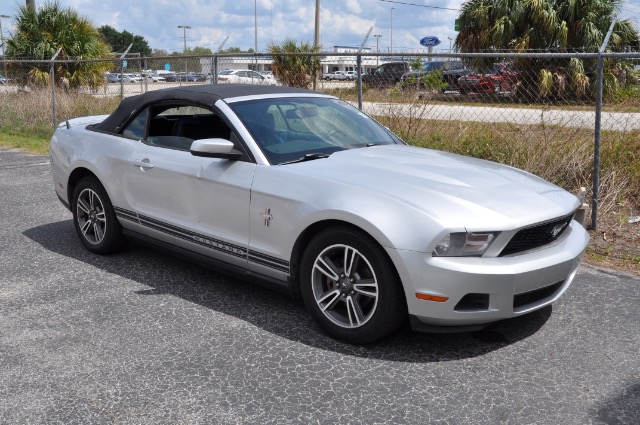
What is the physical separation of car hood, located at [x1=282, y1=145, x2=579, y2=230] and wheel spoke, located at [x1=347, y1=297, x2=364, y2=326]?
0.66 m

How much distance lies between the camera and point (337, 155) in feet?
15.4

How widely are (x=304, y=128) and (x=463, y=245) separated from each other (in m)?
1.70

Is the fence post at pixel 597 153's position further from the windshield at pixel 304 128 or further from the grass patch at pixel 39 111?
the grass patch at pixel 39 111

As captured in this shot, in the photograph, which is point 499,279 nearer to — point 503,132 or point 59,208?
point 503,132

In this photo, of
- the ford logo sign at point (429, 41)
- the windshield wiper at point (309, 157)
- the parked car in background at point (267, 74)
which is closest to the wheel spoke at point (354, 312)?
the windshield wiper at point (309, 157)

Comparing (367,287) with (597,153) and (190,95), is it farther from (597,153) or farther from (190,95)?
(597,153)

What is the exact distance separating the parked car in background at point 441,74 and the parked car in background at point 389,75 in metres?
0.17

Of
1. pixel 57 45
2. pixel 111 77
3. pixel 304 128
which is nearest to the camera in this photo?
pixel 304 128

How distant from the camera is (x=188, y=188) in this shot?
4.92 m

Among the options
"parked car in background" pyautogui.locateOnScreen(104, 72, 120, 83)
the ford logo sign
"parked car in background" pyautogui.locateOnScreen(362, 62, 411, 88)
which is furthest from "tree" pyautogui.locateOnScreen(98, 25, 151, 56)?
"parked car in background" pyautogui.locateOnScreen(362, 62, 411, 88)

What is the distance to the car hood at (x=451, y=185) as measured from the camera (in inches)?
→ 150

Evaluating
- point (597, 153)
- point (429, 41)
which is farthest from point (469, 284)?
point (429, 41)

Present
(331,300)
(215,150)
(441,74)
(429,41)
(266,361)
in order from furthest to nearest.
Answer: (429,41) → (441,74) → (215,150) → (331,300) → (266,361)

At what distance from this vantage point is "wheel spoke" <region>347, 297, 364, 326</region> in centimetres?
404
